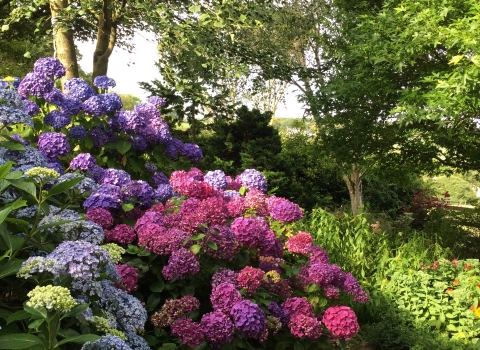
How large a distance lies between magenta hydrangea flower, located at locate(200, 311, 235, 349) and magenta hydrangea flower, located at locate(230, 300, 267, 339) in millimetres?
41

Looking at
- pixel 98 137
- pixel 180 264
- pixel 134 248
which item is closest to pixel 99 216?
pixel 134 248

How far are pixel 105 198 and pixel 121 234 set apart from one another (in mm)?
229

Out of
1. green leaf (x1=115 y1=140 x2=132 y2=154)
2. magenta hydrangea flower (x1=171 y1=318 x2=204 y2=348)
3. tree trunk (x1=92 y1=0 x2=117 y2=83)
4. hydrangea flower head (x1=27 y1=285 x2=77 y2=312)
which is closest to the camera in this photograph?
hydrangea flower head (x1=27 y1=285 x2=77 y2=312)

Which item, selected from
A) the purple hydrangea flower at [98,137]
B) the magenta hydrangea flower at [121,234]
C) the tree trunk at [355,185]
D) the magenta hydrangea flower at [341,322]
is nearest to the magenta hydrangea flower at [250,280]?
the magenta hydrangea flower at [341,322]

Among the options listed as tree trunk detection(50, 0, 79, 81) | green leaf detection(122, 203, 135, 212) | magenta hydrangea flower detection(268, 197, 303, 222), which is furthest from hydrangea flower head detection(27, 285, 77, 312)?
tree trunk detection(50, 0, 79, 81)

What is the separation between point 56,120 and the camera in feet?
10.8

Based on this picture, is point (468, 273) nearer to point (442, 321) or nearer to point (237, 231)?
point (442, 321)

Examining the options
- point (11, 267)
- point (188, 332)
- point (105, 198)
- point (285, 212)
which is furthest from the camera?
point (285, 212)

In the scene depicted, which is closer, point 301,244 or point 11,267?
point 11,267

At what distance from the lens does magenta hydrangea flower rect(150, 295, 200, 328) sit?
2324 mm

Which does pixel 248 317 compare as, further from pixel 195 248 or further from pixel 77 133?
pixel 77 133

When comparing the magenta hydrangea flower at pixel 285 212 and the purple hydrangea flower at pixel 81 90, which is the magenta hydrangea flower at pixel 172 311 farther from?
the purple hydrangea flower at pixel 81 90

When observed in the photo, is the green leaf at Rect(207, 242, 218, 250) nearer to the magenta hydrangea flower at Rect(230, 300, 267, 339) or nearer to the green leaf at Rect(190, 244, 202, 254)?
the green leaf at Rect(190, 244, 202, 254)

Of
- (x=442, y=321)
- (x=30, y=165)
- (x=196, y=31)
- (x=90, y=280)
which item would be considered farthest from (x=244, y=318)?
(x=196, y=31)
